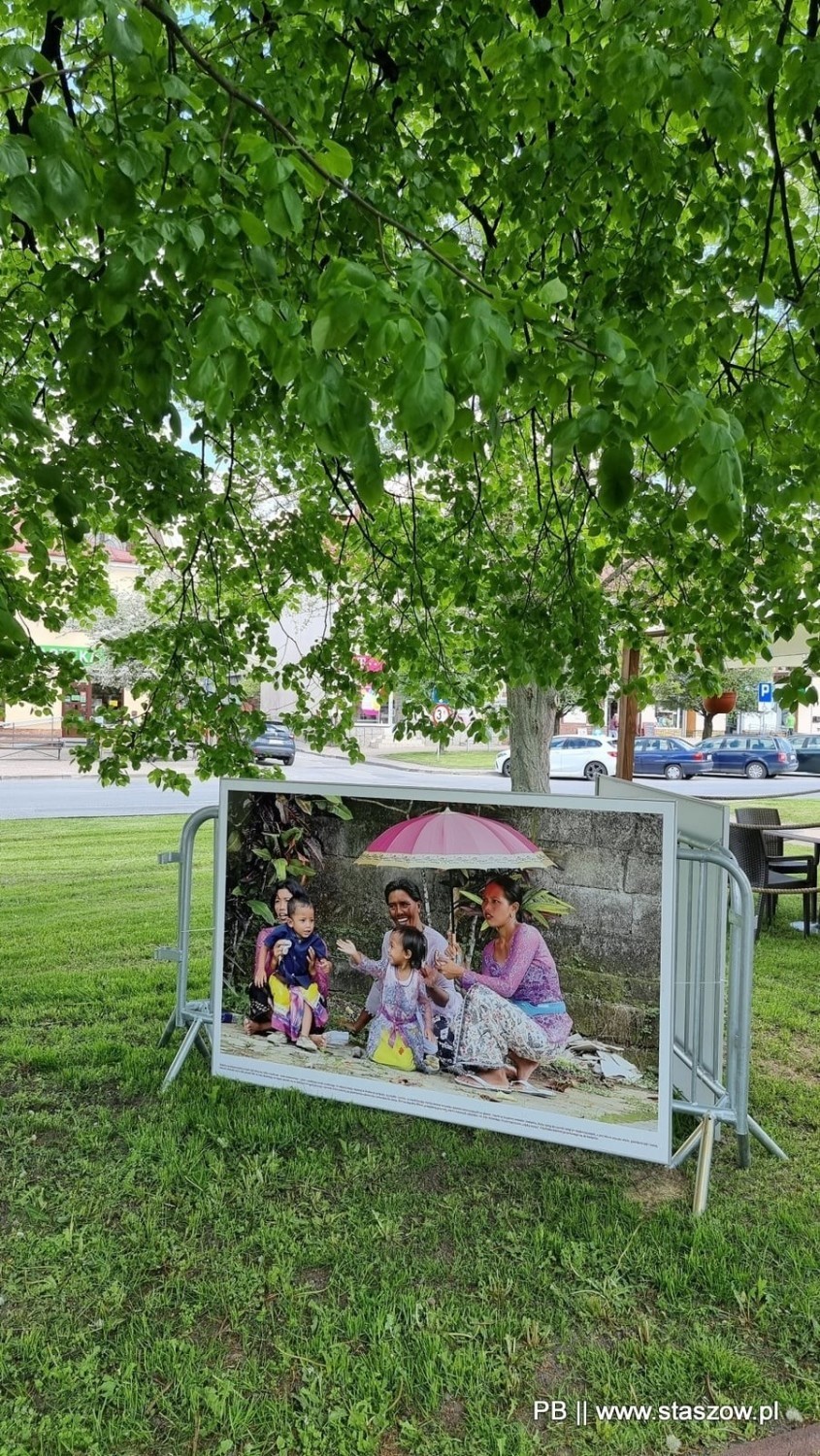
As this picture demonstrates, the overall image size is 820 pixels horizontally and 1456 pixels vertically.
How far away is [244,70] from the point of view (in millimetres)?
3023

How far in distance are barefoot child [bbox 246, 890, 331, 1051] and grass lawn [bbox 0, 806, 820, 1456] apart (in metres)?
0.45

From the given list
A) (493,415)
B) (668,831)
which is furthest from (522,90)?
(668,831)

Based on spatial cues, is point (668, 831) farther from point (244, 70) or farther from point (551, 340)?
point (244, 70)

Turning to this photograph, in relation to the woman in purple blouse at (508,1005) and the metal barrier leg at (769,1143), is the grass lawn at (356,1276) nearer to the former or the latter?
the metal barrier leg at (769,1143)

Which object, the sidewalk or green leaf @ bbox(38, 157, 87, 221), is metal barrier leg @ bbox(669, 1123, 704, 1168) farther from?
the sidewalk

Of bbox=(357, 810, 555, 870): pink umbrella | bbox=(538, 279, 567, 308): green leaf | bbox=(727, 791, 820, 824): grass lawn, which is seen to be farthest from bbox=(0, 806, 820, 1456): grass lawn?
bbox=(727, 791, 820, 824): grass lawn

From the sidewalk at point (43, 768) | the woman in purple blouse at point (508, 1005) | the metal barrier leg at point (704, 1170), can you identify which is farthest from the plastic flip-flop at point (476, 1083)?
the sidewalk at point (43, 768)

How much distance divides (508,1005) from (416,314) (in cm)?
258

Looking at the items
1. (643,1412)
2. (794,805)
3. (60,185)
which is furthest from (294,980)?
(794,805)

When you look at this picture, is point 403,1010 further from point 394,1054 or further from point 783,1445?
point 783,1445

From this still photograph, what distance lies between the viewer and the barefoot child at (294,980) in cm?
371

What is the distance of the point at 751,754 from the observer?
2277 centimetres

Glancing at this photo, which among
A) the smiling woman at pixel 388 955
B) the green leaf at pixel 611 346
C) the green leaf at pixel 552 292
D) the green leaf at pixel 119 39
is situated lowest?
the smiling woman at pixel 388 955

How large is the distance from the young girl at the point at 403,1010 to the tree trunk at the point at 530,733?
207 inches
